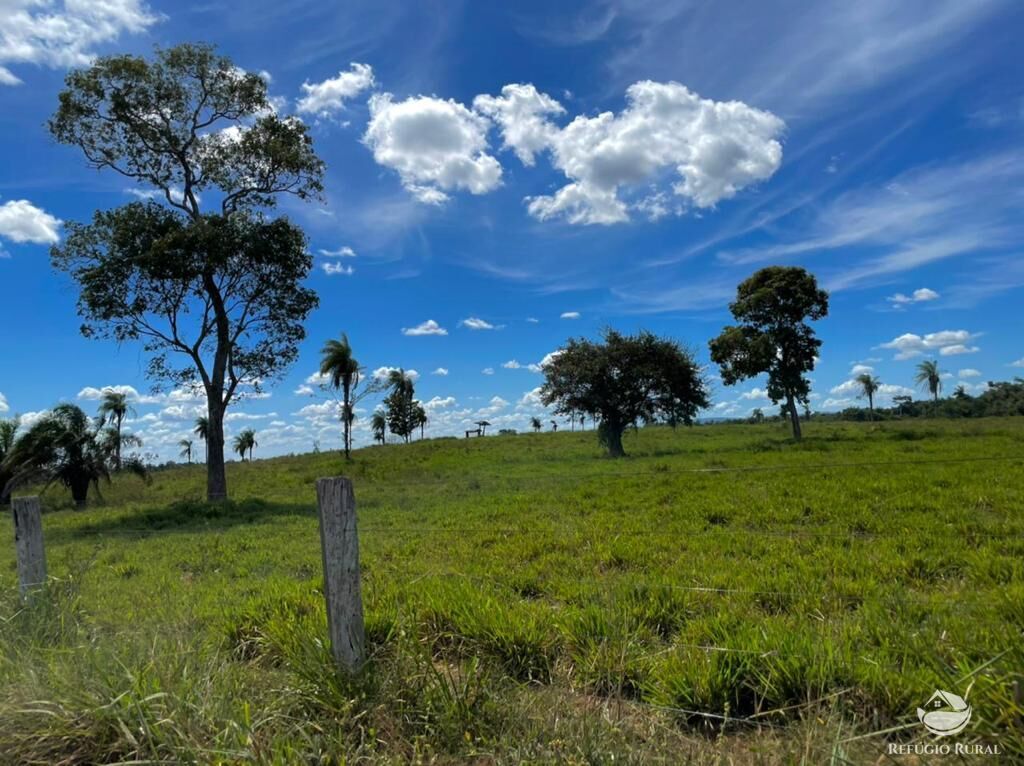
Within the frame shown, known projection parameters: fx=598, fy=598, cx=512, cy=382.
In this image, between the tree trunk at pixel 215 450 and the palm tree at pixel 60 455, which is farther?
the palm tree at pixel 60 455

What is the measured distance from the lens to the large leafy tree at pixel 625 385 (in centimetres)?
2673

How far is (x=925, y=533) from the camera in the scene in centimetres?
741

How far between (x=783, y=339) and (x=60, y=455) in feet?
101

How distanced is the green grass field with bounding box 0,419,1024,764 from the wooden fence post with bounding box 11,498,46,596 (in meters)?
0.16

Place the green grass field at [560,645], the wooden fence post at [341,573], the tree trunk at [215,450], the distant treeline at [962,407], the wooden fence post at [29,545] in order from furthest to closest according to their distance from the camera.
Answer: the distant treeline at [962,407] → the tree trunk at [215,450] → the wooden fence post at [29,545] → the wooden fence post at [341,573] → the green grass field at [560,645]

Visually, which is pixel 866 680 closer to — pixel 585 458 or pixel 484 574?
pixel 484 574

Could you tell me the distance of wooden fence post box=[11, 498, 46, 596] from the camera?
4.50 m

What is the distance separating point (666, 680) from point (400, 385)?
49.1 meters

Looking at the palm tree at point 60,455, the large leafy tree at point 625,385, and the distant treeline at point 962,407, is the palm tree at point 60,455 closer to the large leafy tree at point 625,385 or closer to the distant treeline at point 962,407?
the large leafy tree at point 625,385

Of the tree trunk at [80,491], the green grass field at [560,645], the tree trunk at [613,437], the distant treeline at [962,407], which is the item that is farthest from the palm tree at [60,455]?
the distant treeline at [962,407]

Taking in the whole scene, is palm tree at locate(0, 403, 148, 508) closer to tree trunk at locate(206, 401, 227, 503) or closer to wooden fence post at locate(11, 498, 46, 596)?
tree trunk at locate(206, 401, 227, 503)

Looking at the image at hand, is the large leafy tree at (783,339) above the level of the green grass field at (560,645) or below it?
above

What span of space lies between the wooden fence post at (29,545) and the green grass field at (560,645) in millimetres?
161

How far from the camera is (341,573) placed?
3201 millimetres
